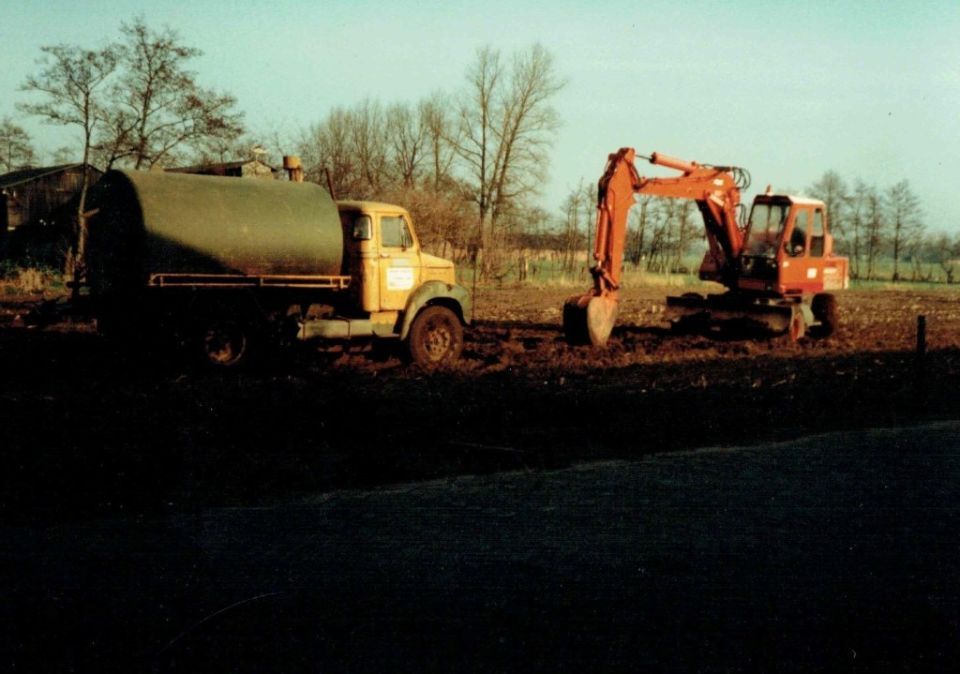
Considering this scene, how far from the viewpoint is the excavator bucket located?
1747 cm

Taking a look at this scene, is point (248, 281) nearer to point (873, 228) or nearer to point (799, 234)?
point (799, 234)

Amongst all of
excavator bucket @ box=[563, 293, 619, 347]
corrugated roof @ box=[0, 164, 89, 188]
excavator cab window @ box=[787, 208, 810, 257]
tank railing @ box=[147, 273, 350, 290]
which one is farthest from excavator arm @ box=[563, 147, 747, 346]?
corrugated roof @ box=[0, 164, 89, 188]

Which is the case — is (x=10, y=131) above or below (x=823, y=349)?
above

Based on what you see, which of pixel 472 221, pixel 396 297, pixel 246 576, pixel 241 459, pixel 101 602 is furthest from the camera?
pixel 472 221

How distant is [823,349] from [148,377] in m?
12.4

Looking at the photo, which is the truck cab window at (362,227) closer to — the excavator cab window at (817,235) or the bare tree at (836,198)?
the excavator cab window at (817,235)

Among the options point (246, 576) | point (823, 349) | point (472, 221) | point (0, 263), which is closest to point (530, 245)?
point (472, 221)

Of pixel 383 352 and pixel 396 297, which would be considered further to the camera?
pixel 383 352

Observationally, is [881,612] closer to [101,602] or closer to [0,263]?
[101,602]

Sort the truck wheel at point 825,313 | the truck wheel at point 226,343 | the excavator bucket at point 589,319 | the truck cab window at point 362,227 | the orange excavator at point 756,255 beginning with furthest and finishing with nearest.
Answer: the truck wheel at point 825,313
the orange excavator at point 756,255
the excavator bucket at point 589,319
the truck cab window at point 362,227
the truck wheel at point 226,343

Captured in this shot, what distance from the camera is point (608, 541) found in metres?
6.14

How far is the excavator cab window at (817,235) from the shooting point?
19.9 m

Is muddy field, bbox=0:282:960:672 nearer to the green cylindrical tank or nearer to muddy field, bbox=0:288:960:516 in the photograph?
muddy field, bbox=0:288:960:516

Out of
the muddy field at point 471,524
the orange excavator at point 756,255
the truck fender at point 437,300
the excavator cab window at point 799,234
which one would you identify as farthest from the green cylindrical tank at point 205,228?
the excavator cab window at point 799,234
